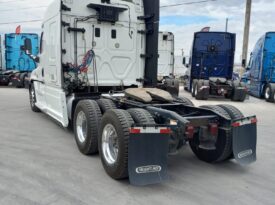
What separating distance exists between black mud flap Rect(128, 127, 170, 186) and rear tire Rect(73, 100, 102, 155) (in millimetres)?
1535

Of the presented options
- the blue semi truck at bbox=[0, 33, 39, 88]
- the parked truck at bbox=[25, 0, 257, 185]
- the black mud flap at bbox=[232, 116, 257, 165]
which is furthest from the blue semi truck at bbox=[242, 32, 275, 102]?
the blue semi truck at bbox=[0, 33, 39, 88]

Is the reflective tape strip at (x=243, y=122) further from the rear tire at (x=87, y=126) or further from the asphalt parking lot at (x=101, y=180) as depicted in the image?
the rear tire at (x=87, y=126)

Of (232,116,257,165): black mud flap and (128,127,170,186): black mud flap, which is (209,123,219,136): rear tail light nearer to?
(232,116,257,165): black mud flap

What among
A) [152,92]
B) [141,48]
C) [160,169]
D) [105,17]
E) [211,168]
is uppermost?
[105,17]

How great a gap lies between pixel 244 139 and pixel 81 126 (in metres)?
2.94

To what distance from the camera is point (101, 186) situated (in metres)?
4.20

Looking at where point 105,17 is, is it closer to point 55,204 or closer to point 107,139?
point 107,139

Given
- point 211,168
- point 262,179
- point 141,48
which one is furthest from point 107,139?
point 141,48

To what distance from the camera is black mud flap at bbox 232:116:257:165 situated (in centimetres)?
477

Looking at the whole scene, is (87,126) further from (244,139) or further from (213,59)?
(213,59)

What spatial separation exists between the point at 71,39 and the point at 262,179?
4.75 metres

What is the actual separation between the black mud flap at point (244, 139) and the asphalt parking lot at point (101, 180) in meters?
0.25

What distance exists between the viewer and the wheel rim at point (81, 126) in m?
5.89

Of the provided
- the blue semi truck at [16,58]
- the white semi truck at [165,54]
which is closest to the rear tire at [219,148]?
the white semi truck at [165,54]
